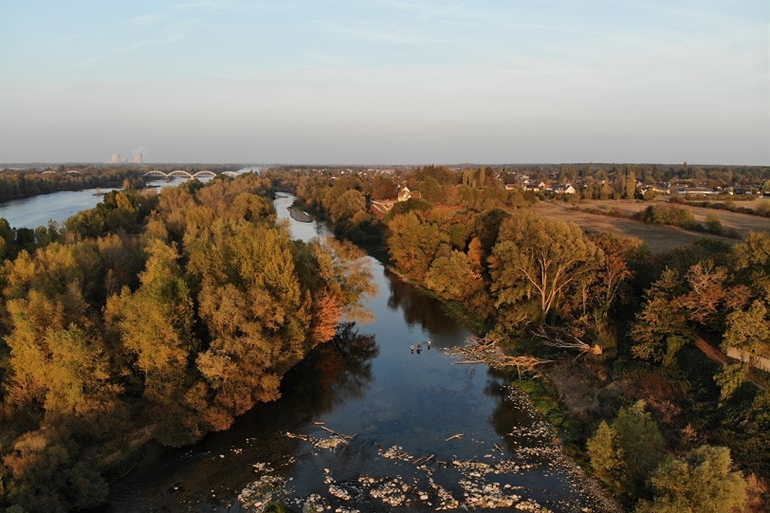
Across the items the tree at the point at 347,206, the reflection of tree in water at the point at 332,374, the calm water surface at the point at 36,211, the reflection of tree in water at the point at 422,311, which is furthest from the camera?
the tree at the point at 347,206

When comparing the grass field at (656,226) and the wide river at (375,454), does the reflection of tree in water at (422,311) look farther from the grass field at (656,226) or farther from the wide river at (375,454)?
the grass field at (656,226)

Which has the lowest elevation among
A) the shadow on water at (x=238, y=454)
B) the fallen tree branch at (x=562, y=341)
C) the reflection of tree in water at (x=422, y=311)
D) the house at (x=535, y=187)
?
the shadow on water at (x=238, y=454)

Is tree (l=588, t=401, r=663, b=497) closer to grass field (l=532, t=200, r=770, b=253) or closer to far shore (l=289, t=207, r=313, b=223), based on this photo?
grass field (l=532, t=200, r=770, b=253)

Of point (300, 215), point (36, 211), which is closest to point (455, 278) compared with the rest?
point (300, 215)

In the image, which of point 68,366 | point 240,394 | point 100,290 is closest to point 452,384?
point 240,394

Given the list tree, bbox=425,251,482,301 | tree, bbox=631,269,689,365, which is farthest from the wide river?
tree, bbox=425,251,482,301

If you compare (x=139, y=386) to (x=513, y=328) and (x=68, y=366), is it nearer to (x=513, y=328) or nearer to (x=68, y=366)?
(x=68, y=366)

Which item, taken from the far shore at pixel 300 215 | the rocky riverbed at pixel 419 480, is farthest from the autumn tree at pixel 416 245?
the far shore at pixel 300 215
